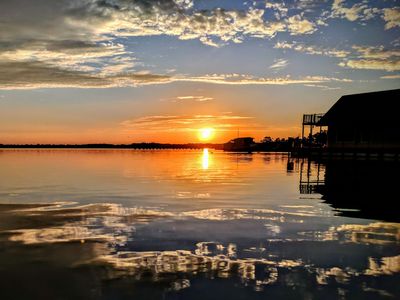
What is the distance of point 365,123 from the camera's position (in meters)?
48.6

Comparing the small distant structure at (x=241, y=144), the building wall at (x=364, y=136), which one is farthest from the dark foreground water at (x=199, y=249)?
the small distant structure at (x=241, y=144)

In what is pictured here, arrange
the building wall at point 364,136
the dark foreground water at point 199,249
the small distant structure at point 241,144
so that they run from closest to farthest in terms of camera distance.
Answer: the dark foreground water at point 199,249 < the building wall at point 364,136 < the small distant structure at point 241,144

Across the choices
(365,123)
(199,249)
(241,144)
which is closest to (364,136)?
(365,123)

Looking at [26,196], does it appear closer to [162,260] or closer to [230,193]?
[230,193]

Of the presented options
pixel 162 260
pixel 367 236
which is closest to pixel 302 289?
pixel 162 260

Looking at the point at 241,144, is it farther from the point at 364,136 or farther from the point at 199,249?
the point at 199,249

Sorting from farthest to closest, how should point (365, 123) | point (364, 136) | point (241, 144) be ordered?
1. point (241, 144)
2. point (364, 136)
3. point (365, 123)

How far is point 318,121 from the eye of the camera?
181ft

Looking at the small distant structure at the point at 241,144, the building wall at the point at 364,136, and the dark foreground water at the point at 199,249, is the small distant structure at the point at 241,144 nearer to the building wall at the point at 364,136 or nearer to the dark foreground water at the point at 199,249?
the building wall at the point at 364,136

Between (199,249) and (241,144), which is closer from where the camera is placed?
(199,249)

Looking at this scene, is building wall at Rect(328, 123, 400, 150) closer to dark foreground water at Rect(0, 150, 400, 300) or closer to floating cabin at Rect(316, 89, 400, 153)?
floating cabin at Rect(316, 89, 400, 153)

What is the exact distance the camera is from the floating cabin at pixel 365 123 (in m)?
46.8

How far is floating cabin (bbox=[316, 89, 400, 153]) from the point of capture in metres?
46.8

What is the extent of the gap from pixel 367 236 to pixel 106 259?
6.57m
